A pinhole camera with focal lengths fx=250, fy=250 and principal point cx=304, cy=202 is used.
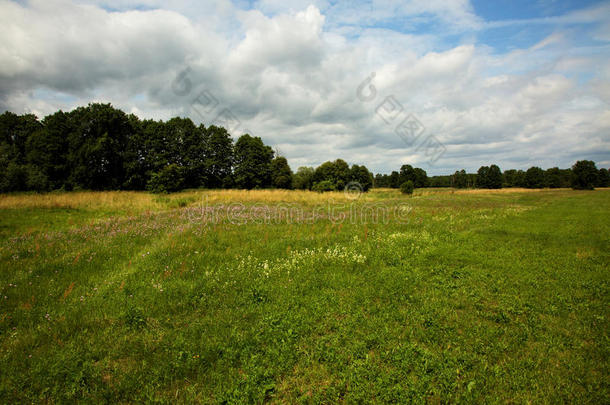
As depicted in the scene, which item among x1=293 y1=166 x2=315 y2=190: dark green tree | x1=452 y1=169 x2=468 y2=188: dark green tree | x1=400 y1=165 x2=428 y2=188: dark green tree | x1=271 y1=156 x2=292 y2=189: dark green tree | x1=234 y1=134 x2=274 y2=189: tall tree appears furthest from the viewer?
x1=452 y1=169 x2=468 y2=188: dark green tree

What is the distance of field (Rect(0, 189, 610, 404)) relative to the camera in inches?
134

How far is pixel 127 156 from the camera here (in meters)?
38.7

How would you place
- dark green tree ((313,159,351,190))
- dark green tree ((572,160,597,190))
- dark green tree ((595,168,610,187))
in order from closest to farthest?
dark green tree ((313,159,351,190))
dark green tree ((572,160,597,190))
dark green tree ((595,168,610,187))

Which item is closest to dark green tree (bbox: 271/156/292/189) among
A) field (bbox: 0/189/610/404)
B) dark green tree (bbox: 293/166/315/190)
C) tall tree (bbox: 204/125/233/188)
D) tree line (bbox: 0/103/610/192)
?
tree line (bbox: 0/103/610/192)

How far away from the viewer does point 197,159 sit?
4678cm

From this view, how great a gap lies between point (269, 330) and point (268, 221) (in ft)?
31.2

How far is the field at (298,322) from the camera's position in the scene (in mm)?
3416

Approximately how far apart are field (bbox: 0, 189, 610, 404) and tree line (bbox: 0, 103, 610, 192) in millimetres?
27355

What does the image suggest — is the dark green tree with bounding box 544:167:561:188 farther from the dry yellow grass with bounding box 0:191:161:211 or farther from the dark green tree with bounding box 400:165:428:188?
the dry yellow grass with bounding box 0:191:161:211

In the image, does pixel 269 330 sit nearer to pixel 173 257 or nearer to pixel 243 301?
pixel 243 301

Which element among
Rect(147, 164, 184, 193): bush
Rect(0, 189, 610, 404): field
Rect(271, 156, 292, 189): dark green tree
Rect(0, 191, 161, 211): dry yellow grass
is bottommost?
Rect(0, 189, 610, 404): field

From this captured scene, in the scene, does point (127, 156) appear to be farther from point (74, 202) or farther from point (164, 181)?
point (74, 202)

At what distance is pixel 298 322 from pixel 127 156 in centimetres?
4463

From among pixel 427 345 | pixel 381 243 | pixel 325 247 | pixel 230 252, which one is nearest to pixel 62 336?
pixel 230 252
